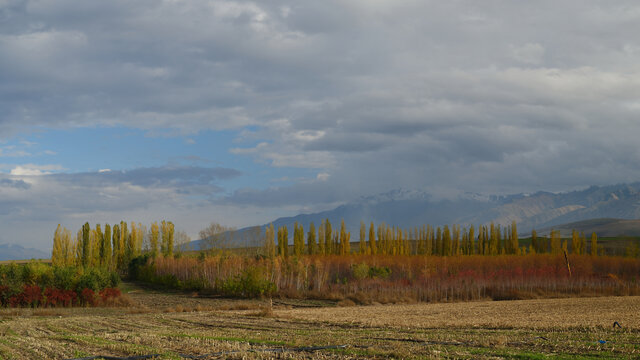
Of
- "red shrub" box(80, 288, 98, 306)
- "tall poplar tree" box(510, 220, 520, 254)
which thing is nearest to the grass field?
"red shrub" box(80, 288, 98, 306)

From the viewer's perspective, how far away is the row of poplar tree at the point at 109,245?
7262 centimetres

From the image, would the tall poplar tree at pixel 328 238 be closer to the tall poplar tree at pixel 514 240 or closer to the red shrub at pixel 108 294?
the tall poplar tree at pixel 514 240

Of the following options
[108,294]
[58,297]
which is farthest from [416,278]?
[58,297]

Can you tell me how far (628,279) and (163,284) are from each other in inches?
1883

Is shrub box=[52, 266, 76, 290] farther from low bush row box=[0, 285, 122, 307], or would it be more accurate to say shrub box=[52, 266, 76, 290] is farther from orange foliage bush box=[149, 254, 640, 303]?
orange foliage bush box=[149, 254, 640, 303]

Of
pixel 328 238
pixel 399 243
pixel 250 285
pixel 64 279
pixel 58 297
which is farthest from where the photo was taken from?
pixel 399 243

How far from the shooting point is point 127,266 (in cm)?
7869

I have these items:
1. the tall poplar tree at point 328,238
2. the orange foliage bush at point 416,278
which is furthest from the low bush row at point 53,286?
the tall poplar tree at point 328,238

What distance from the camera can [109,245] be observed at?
7738 centimetres

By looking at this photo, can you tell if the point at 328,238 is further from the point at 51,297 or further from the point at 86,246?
the point at 51,297

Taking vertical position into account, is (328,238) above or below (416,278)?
above

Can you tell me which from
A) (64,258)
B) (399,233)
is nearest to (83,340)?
(64,258)

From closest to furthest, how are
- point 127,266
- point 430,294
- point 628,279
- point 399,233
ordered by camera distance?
point 430,294 → point 628,279 → point 127,266 → point 399,233

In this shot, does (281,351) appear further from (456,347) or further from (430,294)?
(430,294)
